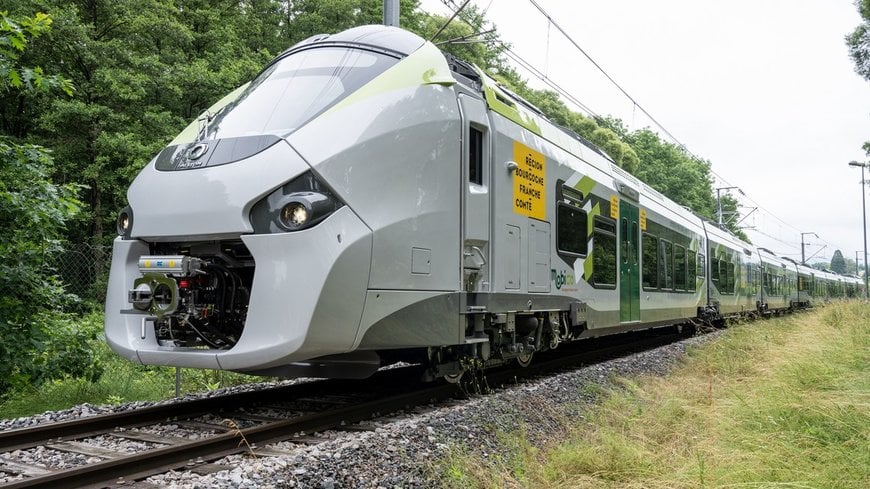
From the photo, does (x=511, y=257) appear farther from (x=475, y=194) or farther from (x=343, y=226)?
(x=343, y=226)

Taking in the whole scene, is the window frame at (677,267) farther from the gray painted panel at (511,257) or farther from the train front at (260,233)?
the train front at (260,233)

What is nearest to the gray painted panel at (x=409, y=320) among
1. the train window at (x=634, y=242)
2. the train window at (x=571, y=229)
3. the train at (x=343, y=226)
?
the train at (x=343, y=226)

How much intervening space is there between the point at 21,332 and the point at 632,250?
8.48m

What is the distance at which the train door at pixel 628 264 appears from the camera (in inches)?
409

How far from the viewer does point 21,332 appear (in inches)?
265

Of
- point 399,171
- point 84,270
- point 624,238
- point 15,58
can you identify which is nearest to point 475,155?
point 399,171

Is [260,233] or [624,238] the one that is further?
[624,238]

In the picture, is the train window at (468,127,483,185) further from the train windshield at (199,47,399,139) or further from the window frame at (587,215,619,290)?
the window frame at (587,215,619,290)

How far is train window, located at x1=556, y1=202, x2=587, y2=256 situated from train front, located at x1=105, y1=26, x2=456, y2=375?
284 cm

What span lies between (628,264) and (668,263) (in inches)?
111

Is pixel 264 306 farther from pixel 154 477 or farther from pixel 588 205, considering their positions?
pixel 588 205

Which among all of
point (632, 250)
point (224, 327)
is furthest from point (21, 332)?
point (632, 250)

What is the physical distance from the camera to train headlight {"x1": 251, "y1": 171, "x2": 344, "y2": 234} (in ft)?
15.5

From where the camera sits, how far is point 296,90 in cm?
570
